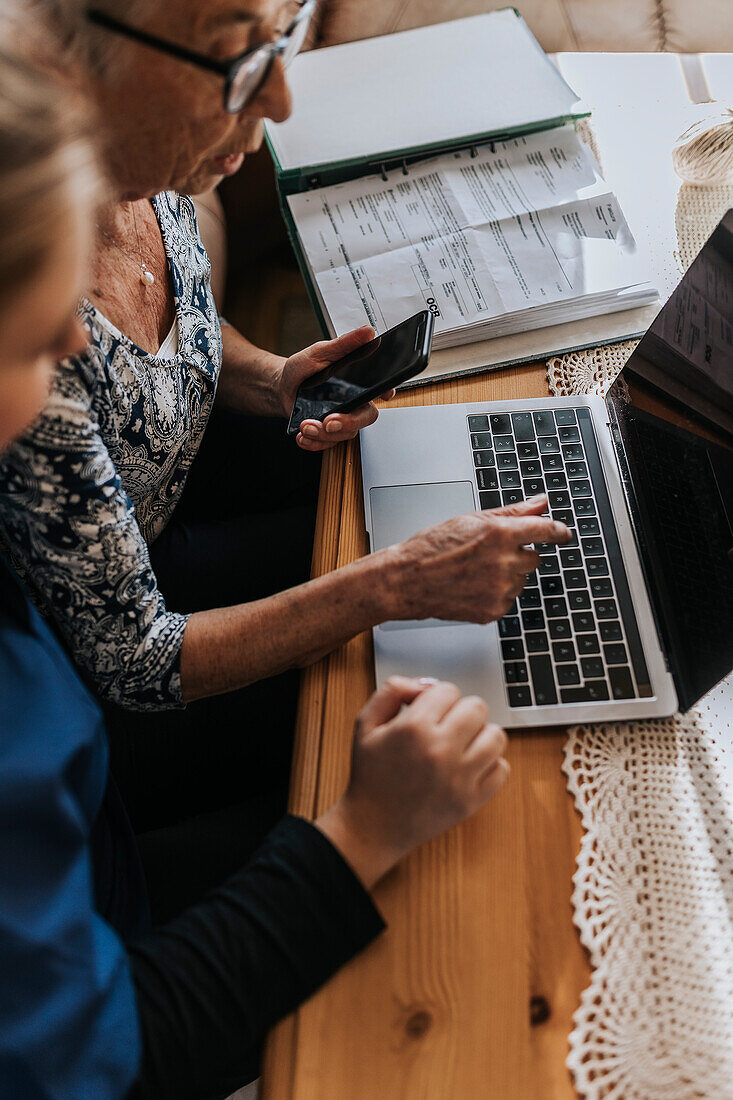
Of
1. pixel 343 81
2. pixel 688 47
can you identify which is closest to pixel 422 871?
pixel 343 81

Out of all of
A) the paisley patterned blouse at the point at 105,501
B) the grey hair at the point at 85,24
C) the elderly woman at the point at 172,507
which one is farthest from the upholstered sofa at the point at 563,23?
the grey hair at the point at 85,24

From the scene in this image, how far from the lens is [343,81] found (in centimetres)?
Result: 119

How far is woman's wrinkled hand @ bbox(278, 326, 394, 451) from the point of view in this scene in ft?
2.92

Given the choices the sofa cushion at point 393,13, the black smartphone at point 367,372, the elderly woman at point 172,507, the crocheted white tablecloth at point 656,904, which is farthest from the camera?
the sofa cushion at point 393,13

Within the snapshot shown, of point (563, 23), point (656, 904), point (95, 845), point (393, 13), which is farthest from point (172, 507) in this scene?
point (563, 23)

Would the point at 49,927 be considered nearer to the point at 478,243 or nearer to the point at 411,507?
the point at 411,507

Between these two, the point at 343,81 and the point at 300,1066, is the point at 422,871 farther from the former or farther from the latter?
the point at 343,81

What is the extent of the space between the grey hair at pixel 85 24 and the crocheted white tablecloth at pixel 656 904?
27.1 inches

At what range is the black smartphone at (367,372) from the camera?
0.85 meters

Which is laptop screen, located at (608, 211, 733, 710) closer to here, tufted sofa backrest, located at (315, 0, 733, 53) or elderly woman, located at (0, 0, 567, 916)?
elderly woman, located at (0, 0, 567, 916)

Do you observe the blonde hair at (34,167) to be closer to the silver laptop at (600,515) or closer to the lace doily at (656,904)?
the silver laptop at (600,515)

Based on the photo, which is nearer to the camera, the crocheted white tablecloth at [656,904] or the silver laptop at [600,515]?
the crocheted white tablecloth at [656,904]

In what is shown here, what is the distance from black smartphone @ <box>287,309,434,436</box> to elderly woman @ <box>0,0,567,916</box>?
1.0 inches

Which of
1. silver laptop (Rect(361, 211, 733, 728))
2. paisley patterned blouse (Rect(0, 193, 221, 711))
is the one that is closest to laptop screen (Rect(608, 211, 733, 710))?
silver laptop (Rect(361, 211, 733, 728))
